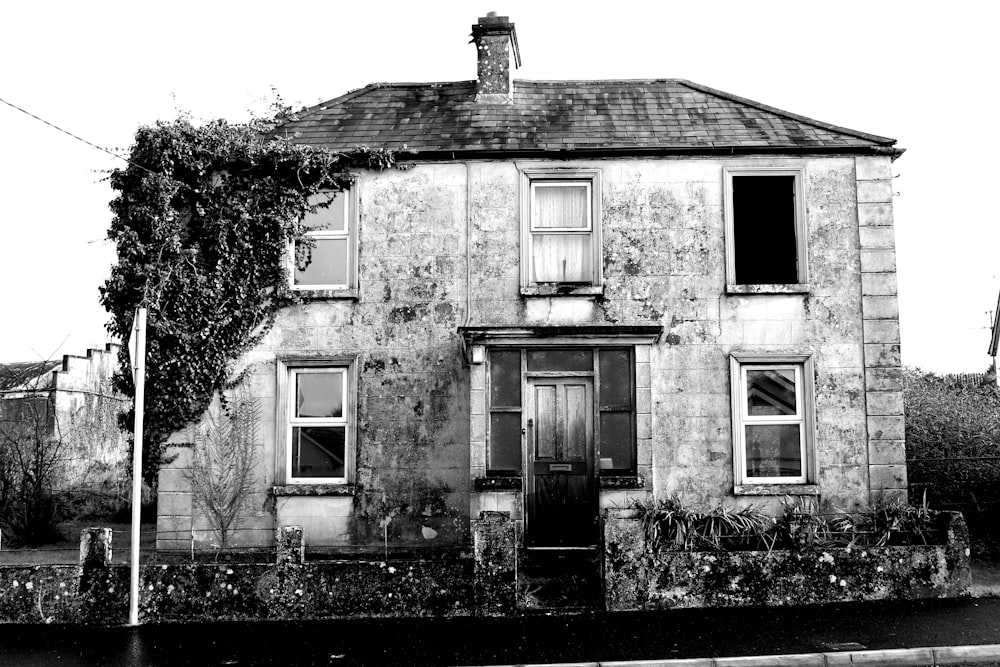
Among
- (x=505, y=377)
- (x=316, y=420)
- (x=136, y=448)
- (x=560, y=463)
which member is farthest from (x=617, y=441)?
(x=136, y=448)

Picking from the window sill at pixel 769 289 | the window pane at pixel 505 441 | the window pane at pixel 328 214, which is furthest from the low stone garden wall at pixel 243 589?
the window sill at pixel 769 289

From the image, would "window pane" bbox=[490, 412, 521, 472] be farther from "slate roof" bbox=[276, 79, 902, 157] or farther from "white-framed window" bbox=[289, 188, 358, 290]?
"slate roof" bbox=[276, 79, 902, 157]

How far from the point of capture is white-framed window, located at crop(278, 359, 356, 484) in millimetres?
13852

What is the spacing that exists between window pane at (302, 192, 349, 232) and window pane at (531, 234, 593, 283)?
3.10 m

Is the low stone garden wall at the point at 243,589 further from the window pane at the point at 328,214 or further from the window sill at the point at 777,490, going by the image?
the window pane at the point at 328,214

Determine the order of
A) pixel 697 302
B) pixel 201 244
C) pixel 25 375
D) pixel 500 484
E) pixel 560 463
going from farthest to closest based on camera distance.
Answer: pixel 25 375
pixel 201 244
pixel 697 302
pixel 560 463
pixel 500 484

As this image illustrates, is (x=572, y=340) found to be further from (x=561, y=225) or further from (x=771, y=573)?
(x=771, y=573)

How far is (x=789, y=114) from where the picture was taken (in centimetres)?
1497

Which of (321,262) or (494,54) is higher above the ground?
(494,54)

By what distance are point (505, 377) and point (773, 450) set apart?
4.27 meters

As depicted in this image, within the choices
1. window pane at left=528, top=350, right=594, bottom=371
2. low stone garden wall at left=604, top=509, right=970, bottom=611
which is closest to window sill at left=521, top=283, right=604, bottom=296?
window pane at left=528, top=350, right=594, bottom=371

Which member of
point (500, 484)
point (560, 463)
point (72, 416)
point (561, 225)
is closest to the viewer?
point (500, 484)

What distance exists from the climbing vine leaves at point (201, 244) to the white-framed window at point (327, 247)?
0.18m

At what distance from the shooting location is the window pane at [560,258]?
14.1 meters
